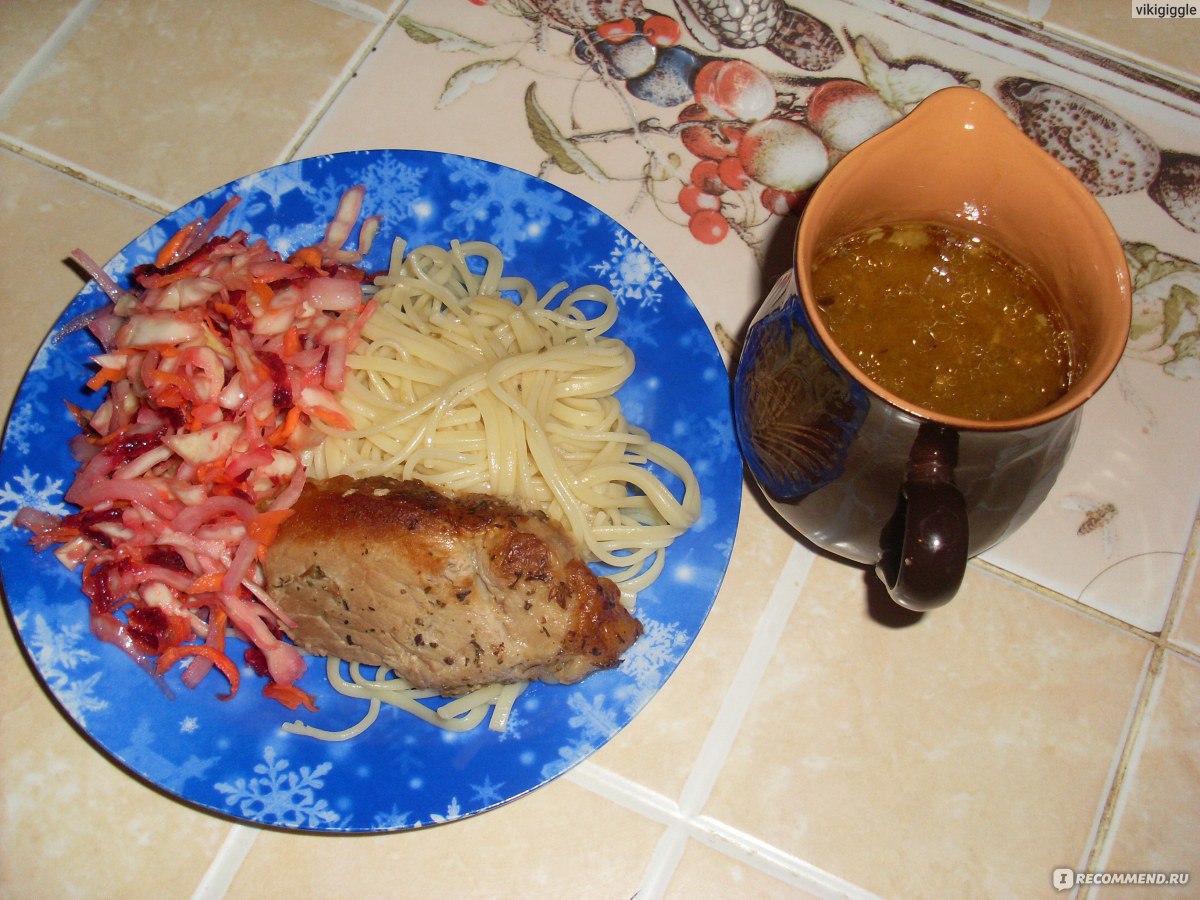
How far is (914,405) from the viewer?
1.23 meters

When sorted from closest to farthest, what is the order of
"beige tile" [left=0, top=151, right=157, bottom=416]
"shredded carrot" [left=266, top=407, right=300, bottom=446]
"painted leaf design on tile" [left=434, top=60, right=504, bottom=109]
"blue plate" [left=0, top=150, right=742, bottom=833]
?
"blue plate" [left=0, top=150, right=742, bottom=833], "shredded carrot" [left=266, top=407, right=300, bottom=446], "beige tile" [left=0, top=151, right=157, bottom=416], "painted leaf design on tile" [left=434, top=60, right=504, bottom=109]

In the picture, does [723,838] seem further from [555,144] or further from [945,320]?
[555,144]

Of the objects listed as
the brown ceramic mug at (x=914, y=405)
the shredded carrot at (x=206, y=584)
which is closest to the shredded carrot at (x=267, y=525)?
the shredded carrot at (x=206, y=584)

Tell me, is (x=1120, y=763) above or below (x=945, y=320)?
below

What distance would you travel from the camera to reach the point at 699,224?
7.58ft

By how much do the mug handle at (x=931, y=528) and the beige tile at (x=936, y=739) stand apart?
706mm

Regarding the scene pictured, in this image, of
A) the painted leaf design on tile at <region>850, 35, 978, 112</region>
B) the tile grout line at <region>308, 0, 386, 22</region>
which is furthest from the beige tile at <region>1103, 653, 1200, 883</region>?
the tile grout line at <region>308, 0, 386, 22</region>

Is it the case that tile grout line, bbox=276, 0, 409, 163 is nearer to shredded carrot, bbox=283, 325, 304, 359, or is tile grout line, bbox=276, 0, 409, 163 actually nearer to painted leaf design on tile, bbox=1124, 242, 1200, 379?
shredded carrot, bbox=283, 325, 304, 359

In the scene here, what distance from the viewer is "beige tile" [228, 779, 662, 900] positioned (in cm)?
176

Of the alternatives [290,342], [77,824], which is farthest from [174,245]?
[77,824]

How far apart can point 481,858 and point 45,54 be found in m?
2.53

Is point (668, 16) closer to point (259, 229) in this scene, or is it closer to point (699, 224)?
point (699, 224)

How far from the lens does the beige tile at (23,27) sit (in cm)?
248

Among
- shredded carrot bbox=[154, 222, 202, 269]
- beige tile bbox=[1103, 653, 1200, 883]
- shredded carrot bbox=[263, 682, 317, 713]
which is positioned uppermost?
shredded carrot bbox=[154, 222, 202, 269]
